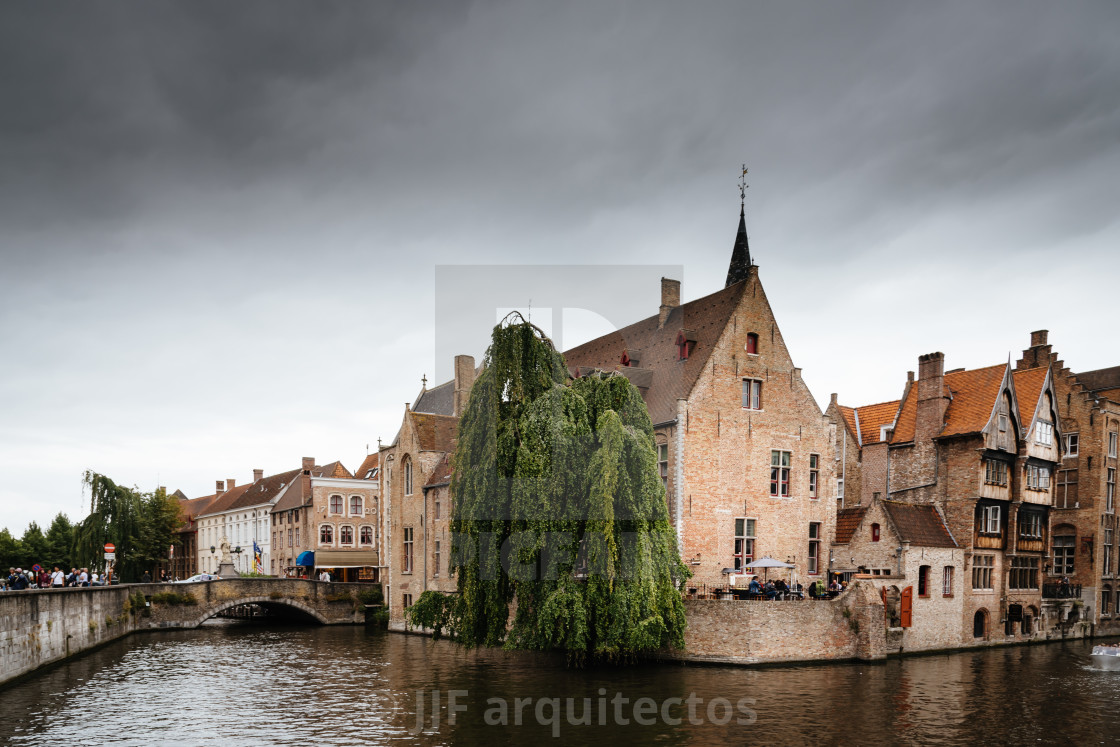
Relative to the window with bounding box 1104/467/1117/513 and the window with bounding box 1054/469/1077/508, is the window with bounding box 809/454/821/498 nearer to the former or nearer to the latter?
the window with bounding box 1054/469/1077/508

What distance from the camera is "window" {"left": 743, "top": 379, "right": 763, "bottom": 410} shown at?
34.8m

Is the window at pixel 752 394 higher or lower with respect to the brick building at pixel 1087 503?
higher

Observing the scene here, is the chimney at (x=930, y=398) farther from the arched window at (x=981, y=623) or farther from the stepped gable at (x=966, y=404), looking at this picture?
the arched window at (x=981, y=623)

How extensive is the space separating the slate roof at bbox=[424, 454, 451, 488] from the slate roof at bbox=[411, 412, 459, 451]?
2.55 ft

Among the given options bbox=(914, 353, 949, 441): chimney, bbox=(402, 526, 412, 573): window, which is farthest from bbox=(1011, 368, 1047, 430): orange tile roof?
bbox=(402, 526, 412, 573): window

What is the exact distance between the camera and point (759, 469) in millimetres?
34594

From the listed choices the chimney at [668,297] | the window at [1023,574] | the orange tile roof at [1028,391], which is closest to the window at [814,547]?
the window at [1023,574]

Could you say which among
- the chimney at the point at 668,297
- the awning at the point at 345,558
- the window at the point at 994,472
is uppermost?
the chimney at the point at 668,297

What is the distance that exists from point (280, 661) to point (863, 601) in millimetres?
19247

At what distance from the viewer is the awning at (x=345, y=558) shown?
2367 inches

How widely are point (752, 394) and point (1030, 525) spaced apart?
13882mm

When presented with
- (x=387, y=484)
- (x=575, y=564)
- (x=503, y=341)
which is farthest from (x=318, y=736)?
(x=387, y=484)

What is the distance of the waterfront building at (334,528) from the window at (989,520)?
35.8 metres

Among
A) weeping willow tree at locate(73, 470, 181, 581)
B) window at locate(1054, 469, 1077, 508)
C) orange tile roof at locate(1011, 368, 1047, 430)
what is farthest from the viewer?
weeping willow tree at locate(73, 470, 181, 581)
